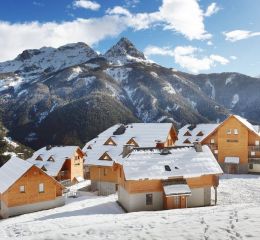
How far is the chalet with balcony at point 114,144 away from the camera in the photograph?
6334 centimetres

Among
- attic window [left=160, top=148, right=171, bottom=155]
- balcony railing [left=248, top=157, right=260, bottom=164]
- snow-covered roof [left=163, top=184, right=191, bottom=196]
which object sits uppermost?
attic window [left=160, top=148, right=171, bottom=155]

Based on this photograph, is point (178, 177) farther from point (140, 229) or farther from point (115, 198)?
point (140, 229)

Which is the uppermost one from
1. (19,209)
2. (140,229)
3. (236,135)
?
(236,135)

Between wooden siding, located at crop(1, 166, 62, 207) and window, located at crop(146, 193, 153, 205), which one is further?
wooden siding, located at crop(1, 166, 62, 207)

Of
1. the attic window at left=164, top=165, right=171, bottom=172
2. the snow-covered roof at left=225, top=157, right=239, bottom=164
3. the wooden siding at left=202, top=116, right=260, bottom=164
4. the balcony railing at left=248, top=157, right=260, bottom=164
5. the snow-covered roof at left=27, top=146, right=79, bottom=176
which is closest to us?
the attic window at left=164, top=165, right=171, bottom=172

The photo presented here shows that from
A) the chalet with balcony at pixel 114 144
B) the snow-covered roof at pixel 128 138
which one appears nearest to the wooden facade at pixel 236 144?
the chalet with balcony at pixel 114 144

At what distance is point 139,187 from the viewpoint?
40.3 metres

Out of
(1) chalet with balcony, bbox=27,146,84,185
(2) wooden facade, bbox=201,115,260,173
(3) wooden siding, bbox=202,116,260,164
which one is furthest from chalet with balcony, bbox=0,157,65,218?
(3) wooden siding, bbox=202,116,260,164

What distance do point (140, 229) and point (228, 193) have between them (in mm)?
26614

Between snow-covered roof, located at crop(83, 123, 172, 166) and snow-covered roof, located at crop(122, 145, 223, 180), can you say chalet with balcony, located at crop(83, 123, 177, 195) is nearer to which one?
snow-covered roof, located at crop(83, 123, 172, 166)

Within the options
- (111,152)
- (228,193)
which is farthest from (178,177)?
(111,152)

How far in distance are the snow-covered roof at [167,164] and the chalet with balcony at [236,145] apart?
70.7 feet

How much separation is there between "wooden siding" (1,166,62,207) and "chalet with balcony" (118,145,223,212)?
10877 mm

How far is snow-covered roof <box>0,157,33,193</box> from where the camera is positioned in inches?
1873
